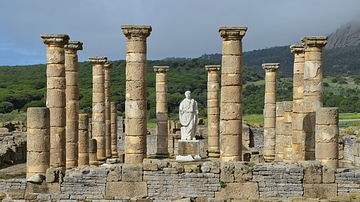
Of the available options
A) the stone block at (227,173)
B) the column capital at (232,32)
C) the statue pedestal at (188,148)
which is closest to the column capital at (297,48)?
the column capital at (232,32)

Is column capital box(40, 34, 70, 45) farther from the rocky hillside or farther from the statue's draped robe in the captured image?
the rocky hillside

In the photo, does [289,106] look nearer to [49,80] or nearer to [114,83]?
[49,80]

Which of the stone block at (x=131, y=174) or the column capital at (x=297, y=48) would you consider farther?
the column capital at (x=297, y=48)

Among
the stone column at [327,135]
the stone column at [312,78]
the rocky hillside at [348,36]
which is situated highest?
the rocky hillside at [348,36]

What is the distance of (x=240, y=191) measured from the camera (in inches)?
562

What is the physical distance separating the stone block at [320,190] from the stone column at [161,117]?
36.6 feet

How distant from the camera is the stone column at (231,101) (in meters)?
17.4

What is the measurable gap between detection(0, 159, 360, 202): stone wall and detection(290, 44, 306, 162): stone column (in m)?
4.63

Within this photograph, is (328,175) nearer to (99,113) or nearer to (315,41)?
(315,41)

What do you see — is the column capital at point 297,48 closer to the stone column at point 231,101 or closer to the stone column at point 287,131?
the stone column at point 287,131

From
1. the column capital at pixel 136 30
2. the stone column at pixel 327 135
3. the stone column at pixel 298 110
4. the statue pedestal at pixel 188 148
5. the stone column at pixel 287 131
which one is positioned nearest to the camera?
the stone column at pixel 327 135

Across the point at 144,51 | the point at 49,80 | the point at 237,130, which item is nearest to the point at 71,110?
the point at 49,80

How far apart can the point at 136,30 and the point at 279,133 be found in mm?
8623

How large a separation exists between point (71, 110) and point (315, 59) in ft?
28.3
